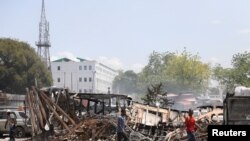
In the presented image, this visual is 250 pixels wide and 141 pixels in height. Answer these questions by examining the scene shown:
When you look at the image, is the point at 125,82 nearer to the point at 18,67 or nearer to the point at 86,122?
the point at 18,67

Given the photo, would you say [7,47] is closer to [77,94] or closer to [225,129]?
[77,94]

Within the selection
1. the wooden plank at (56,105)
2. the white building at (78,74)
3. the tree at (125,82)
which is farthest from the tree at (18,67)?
the tree at (125,82)

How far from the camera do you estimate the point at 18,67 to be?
7212 centimetres

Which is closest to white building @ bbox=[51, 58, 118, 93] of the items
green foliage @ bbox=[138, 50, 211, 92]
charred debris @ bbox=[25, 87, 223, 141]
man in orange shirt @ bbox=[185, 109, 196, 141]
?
green foliage @ bbox=[138, 50, 211, 92]

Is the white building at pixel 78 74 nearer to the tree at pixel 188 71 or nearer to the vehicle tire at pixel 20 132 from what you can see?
the tree at pixel 188 71

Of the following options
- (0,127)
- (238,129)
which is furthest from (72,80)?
(238,129)

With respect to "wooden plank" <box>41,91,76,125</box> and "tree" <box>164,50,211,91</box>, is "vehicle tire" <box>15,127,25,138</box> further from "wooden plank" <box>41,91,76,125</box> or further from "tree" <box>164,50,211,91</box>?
"tree" <box>164,50,211,91</box>

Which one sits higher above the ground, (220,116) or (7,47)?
(7,47)

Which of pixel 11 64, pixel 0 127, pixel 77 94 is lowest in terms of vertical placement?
pixel 0 127

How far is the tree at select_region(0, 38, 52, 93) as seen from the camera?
70.2m

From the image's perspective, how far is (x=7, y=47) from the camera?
7325 cm

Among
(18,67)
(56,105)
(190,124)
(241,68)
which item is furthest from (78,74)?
(190,124)

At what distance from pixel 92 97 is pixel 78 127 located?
5140 millimetres

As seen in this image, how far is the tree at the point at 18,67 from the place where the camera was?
70250mm
